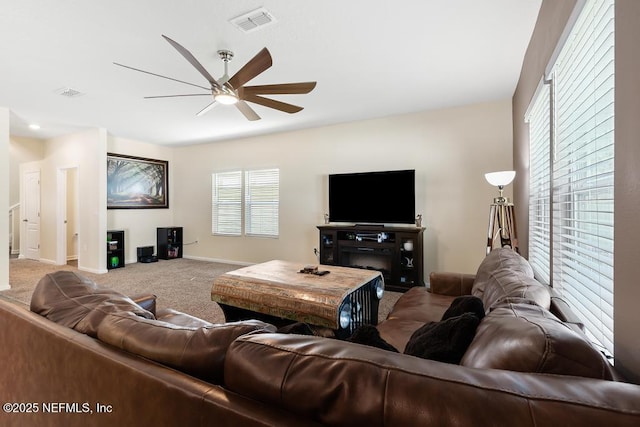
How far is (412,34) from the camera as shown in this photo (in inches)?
98.3

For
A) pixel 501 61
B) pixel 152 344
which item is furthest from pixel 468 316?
pixel 501 61

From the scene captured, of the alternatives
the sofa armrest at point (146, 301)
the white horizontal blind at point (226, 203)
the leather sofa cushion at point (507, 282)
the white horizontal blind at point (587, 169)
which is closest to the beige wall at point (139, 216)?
the white horizontal blind at point (226, 203)

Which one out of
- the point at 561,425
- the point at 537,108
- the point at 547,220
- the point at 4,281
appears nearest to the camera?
the point at 561,425

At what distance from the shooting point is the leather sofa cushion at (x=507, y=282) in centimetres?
139

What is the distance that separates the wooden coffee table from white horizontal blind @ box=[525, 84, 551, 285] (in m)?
1.32

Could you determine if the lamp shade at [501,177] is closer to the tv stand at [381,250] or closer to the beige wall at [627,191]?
the tv stand at [381,250]

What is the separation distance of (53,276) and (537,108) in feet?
11.2

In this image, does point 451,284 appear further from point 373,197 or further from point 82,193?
point 82,193

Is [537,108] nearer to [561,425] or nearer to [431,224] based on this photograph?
[431,224]

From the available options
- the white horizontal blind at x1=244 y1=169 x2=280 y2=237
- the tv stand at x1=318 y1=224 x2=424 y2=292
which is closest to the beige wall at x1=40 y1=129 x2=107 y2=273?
the white horizontal blind at x1=244 y1=169 x2=280 y2=237

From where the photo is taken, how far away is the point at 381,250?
443cm

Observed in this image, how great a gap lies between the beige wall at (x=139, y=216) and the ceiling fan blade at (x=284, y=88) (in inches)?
189

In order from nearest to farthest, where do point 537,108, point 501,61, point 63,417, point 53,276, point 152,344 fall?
point 152,344
point 63,417
point 53,276
point 537,108
point 501,61

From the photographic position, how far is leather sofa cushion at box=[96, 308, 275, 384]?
85 centimetres
